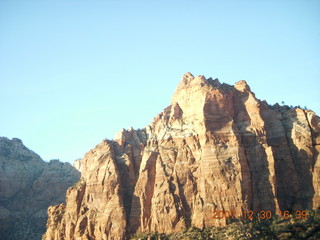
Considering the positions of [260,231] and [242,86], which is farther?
[242,86]

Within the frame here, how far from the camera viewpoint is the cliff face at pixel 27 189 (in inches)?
5581

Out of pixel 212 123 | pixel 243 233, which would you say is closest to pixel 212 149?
pixel 212 123

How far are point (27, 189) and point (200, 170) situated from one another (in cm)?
8205

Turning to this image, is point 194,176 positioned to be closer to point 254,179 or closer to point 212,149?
point 212,149

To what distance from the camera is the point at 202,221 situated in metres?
95.8

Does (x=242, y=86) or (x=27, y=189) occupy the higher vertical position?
(x=242, y=86)

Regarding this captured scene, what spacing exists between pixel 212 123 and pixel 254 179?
17.6 meters

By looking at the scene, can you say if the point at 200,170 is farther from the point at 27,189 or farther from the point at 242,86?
the point at 27,189

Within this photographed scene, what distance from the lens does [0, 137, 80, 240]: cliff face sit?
465 ft

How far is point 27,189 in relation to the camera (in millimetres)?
156250
